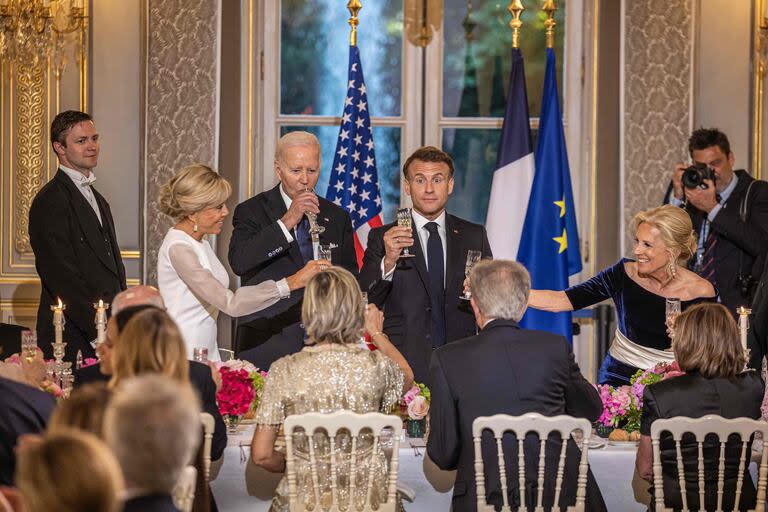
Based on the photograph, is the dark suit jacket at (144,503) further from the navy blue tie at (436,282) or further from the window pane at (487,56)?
the window pane at (487,56)

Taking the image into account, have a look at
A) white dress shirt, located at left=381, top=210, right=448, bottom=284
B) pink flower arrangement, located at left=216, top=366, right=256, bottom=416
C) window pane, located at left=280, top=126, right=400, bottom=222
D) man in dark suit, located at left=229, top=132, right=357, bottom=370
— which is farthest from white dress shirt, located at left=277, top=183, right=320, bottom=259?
window pane, located at left=280, top=126, right=400, bottom=222

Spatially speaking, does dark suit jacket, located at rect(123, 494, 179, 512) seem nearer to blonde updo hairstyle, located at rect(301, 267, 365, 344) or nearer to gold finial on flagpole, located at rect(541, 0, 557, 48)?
blonde updo hairstyle, located at rect(301, 267, 365, 344)

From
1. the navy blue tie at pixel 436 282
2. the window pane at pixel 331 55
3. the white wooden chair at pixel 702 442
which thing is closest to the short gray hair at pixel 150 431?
the white wooden chair at pixel 702 442

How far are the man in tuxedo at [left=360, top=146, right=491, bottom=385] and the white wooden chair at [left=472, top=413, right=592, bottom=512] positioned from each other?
1.27 meters

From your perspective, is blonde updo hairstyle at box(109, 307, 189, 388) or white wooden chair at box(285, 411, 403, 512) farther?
white wooden chair at box(285, 411, 403, 512)

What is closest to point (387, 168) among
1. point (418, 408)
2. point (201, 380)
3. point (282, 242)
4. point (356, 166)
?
point (356, 166)

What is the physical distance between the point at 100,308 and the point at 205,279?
424 mm

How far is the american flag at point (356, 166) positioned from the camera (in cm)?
612

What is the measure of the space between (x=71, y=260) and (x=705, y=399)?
3089 millimetres

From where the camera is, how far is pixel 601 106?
641 cm

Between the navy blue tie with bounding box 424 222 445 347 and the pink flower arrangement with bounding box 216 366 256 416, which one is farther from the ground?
the navy blue tie with bounding box 424 222 445 347

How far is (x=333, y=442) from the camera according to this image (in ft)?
9.78

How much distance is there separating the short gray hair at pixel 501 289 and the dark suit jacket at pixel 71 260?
238 centimetres

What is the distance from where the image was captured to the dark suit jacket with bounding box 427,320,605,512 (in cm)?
312
